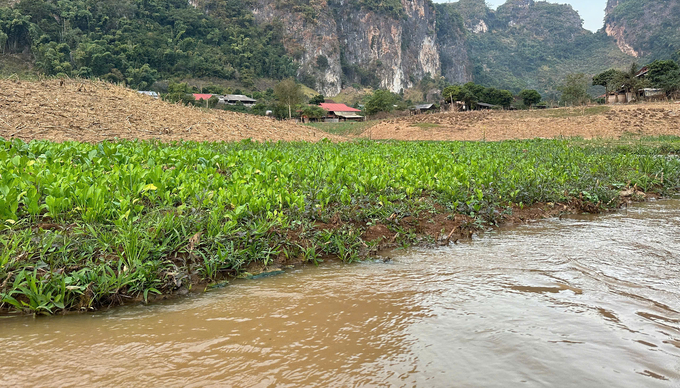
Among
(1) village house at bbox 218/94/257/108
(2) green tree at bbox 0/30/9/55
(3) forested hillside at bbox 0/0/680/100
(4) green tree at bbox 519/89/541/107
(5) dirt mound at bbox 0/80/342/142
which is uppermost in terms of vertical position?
(3) forested hillside at bbox 0/0/680/100

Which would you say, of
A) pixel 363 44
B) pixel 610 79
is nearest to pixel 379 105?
pixel 610 79

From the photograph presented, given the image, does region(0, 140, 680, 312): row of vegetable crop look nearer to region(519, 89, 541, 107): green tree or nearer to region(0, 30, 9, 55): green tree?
region(519, 89, 541, 107): green tree

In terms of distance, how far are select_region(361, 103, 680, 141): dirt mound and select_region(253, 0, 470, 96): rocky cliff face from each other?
3948 inches

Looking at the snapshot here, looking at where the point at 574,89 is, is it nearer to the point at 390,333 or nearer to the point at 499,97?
the point at 499,97

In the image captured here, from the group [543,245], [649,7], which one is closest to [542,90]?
[649,7]

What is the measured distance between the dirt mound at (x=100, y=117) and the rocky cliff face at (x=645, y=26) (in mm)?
157357

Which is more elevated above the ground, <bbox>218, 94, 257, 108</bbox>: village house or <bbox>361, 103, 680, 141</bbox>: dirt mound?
<bbox>218, 94, 257, 108</bbox>: village house

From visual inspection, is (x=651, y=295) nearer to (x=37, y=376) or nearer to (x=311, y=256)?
(x=311, y=256)

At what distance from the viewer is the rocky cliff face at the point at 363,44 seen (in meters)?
138

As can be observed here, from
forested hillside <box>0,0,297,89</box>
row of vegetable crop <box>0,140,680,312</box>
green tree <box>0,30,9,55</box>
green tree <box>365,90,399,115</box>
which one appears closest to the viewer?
row of vegetable crop <box>0,140,680,312</box>

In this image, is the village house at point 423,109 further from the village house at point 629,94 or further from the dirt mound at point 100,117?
the dirt mound at point 100,117

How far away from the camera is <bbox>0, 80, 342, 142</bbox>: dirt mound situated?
462 inches

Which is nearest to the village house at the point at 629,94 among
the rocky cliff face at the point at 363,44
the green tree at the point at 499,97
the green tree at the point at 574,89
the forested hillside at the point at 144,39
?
the green tree at the point at 574,89

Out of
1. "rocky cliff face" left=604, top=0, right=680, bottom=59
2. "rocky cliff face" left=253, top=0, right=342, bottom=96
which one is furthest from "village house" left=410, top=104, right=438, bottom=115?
"rocky cliff face" left=604, top=0, right=680, bottom=59
